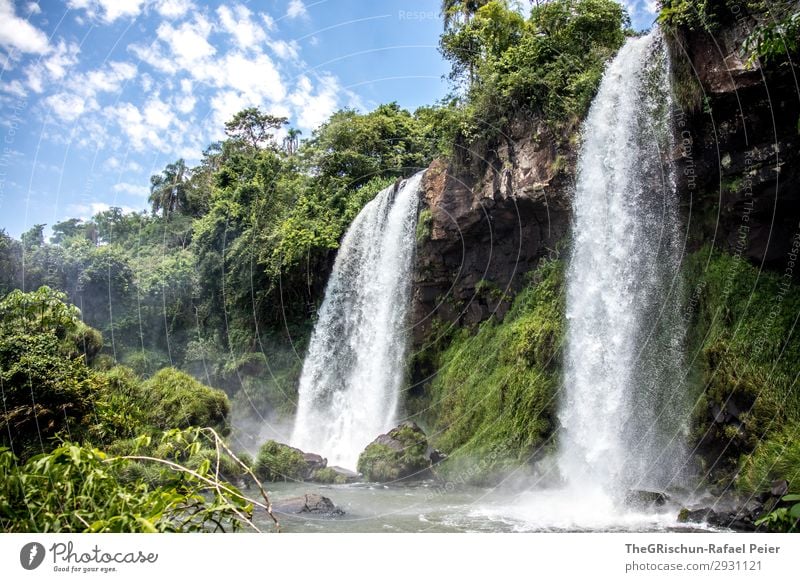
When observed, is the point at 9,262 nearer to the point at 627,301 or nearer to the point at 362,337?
the point at 362,337

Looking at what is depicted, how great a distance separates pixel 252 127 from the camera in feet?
90.3

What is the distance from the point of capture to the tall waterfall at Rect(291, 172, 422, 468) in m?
14.5

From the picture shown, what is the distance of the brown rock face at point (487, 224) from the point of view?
11930 millimetres

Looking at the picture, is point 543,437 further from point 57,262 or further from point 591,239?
point 57,262

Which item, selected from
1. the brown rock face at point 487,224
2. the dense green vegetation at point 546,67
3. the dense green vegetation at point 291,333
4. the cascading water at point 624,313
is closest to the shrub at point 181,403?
the dense green vegetation at point 291,333

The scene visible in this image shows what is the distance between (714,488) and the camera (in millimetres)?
7570

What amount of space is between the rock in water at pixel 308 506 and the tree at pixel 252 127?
21685mm

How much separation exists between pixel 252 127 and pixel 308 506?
2325 centimetres

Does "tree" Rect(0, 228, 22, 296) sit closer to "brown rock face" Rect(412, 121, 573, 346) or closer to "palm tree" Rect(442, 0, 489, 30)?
"brown rock face" Rect(412, 121, 573, 346)

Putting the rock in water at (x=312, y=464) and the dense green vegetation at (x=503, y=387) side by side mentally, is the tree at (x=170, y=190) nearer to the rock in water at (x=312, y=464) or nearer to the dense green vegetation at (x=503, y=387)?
the rock in water at (x=312, y=464)

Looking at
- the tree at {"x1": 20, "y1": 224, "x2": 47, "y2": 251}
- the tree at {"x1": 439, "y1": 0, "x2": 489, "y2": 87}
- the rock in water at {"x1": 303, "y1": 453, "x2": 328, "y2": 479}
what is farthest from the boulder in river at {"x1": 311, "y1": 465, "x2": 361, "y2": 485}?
the tree at {"x1": 20, "y1": 224, "x2": 47, "y2": 251}

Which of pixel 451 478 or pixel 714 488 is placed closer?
pixel 714 488

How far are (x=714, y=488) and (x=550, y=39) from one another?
9610 mm
